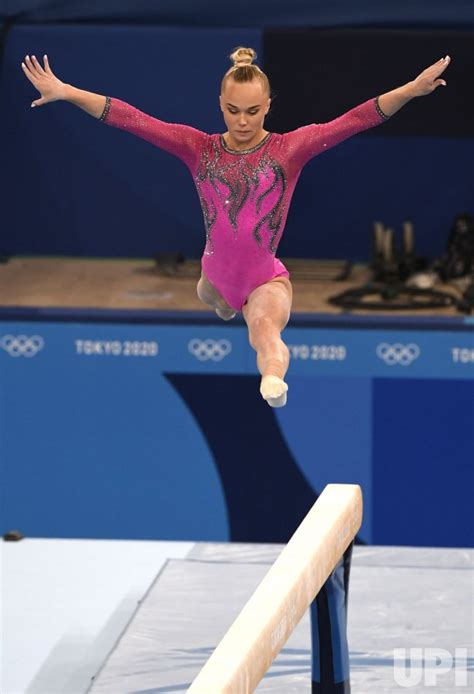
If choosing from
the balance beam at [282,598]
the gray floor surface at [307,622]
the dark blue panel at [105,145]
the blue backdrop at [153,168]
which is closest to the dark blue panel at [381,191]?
the blue backdrop at [153,168]

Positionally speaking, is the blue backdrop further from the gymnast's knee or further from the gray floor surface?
the gymnast's knee

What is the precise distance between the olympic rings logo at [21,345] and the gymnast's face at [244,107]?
2.99 m

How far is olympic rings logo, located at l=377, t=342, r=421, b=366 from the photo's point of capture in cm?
606

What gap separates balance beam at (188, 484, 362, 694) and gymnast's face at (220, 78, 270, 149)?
0.98m

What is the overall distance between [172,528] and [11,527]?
72 centimetres

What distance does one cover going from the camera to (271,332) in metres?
3.30

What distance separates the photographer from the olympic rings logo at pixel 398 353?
19.9 feet

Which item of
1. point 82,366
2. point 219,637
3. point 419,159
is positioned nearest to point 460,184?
point 419,159

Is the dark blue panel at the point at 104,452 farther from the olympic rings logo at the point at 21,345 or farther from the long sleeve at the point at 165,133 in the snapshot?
the long sleeve at the point at 165,133

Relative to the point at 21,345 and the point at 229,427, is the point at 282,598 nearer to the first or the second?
the point at 229,427

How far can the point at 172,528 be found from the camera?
21.0 ft

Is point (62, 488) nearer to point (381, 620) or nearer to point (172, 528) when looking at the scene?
point (172, 528)

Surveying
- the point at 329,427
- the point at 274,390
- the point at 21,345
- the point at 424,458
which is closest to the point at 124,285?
the point at 21,345
